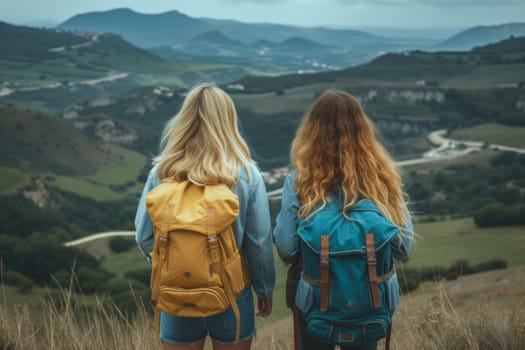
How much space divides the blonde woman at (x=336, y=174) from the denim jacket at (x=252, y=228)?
0.33 feet

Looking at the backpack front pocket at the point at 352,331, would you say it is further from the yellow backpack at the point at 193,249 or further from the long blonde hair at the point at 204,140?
the long blonde hair at the point at 204,140

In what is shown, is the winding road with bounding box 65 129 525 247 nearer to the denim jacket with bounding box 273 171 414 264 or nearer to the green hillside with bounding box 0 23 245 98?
the denim jacket with bounding box 273 171 414 264

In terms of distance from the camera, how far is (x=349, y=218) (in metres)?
2.91

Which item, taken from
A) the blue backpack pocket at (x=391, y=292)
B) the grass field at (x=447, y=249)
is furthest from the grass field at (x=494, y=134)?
the blue backpack pocket at (x=391, y=292)

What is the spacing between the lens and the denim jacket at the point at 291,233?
3.10 metres

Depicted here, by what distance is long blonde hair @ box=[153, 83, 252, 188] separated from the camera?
310 centimetres

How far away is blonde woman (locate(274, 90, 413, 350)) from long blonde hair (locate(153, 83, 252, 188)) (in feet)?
1.04

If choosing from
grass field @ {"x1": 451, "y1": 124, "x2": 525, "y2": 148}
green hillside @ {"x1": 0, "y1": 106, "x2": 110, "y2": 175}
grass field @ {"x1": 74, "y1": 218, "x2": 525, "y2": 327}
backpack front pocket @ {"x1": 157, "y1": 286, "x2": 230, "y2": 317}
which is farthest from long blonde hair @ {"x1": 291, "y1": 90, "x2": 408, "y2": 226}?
green hillside @ {"x1": 0, "y1": 106, "x2": 110, "y2": 175}

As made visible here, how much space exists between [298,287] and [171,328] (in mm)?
739

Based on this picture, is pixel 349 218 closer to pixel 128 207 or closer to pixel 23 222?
pixel 23 222

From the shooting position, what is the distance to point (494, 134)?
9119cm

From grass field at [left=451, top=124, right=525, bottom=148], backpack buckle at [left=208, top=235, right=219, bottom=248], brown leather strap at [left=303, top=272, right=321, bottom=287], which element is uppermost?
backpack buckle at [left=208, top=235, right=219, bottom=248]

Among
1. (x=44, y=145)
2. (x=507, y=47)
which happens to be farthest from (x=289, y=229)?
(x=507, y=47)

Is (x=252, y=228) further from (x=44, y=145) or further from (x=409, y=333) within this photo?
(x=44, y=145)
